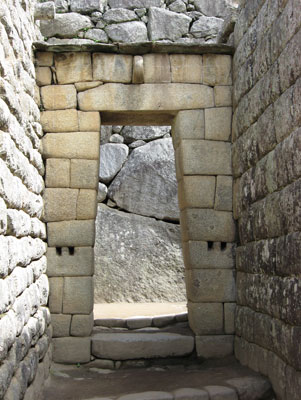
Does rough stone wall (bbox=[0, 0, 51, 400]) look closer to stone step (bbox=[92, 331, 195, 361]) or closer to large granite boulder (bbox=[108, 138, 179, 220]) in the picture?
stone step (bbox=[92, 331, 195, 361])

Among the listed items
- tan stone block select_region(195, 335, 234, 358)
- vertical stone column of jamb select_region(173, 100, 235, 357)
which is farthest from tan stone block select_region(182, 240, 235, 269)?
tan stone block select_region(195, 335, 234, 358)

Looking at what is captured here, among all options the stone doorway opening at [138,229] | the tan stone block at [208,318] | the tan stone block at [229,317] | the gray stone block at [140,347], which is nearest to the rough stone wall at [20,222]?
the gray stone block at [140,347]

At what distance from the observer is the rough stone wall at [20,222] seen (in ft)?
10.8

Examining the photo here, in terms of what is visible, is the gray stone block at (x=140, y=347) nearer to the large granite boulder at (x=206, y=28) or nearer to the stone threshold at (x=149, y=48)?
the stone threshold at (x=149, y=48)

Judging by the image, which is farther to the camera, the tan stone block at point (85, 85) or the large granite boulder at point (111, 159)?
the large granite boulder at point (111, 159)

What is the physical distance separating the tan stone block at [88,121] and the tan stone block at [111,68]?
1.50ft

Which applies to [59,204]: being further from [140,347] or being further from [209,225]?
[140,347]

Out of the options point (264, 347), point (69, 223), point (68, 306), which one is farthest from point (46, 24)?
point (264, 347)

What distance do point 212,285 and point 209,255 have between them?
350 mm

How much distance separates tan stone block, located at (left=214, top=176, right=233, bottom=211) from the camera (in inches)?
225

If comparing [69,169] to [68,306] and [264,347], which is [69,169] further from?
[264,347]

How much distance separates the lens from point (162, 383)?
15.6 feet

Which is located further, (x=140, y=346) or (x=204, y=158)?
(x=204, y=158)

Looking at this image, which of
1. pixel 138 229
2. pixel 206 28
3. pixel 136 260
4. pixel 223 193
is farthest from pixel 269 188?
pixel 206 28
